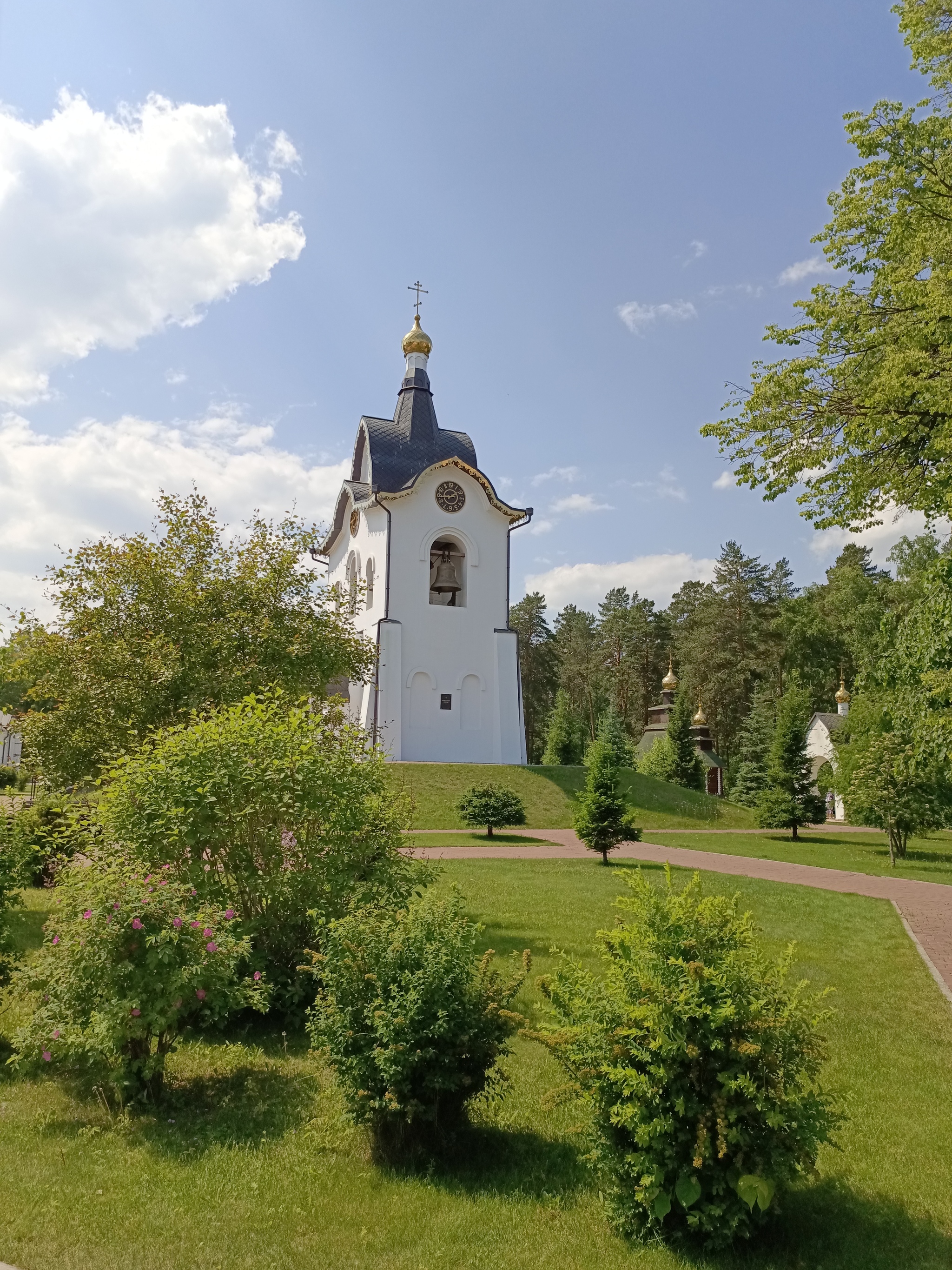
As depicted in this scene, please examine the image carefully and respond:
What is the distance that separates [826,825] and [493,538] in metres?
17.2

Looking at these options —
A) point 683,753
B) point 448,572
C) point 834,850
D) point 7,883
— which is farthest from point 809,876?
point 683,753

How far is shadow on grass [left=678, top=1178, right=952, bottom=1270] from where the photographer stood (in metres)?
3.53

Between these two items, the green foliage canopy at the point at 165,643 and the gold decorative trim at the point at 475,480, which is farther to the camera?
the gold decorative trim at the point at 475,480

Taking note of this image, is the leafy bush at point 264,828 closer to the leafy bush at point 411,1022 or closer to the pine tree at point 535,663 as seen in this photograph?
the leafy bush at point 411,1022

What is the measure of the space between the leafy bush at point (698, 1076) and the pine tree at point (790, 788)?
80.1ft

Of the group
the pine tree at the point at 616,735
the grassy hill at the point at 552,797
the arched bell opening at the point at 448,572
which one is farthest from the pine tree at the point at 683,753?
the arched bell opening at the point at 448,572

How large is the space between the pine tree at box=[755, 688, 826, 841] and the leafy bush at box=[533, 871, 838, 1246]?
2440 cm

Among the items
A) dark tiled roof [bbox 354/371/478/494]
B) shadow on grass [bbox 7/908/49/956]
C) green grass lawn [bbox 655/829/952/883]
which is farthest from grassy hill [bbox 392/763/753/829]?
shadow on grass [bbox 7/908/49/956]

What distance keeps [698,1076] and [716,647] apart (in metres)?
Result: 53.2

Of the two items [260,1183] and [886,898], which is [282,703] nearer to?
[260,1183]

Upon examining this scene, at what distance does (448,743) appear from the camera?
105 feet

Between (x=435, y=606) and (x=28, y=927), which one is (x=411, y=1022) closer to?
(x=28, y=927)

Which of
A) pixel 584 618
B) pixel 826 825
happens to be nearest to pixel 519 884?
pixel 826 825

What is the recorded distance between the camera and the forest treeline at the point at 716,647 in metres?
49.2
